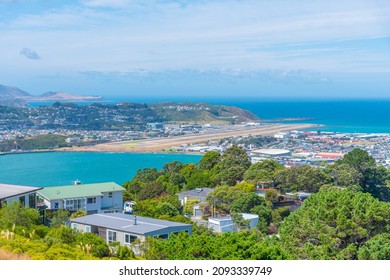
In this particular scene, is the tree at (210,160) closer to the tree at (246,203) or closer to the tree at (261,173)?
the tree at (261,173)

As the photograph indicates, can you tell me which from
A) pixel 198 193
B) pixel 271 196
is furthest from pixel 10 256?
pixel 198 193

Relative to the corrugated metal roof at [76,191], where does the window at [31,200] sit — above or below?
above

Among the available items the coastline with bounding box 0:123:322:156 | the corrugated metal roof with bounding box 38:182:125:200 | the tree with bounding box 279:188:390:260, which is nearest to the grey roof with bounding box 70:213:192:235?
the tree with bounding box 279:188:390:260

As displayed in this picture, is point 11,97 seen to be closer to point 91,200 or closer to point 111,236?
point 91,200

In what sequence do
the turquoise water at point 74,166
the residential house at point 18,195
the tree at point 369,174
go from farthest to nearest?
the turquoise water at point 74,166
the tree at point 369,174
the residential house at point 18,195

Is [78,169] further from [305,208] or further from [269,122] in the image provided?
[269,122]

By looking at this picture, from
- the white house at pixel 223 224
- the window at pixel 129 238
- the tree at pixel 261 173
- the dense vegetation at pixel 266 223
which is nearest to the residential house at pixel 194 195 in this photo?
the dense vegetation at pixel 266 223
